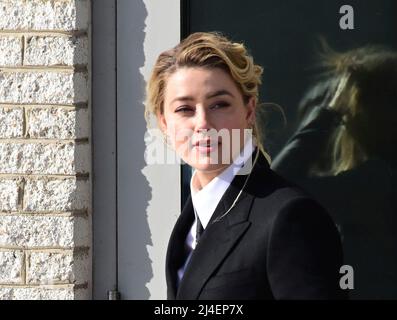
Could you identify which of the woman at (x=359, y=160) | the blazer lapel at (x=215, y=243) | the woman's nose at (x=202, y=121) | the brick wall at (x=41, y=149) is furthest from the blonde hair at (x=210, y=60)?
the woman at (x=359, y=160)

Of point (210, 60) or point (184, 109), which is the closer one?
point (210, 60)

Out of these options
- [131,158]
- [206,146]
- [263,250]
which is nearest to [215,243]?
[263,250]

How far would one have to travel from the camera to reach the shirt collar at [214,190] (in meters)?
2.81

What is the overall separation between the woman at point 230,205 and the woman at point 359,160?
1082mm

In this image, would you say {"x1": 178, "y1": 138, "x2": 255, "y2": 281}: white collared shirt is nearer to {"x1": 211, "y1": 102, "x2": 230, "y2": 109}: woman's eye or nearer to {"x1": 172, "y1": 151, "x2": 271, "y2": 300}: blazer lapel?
{"x1": 172, "y1": 151, "x2": 271, "y2": 300}: blazer lapel

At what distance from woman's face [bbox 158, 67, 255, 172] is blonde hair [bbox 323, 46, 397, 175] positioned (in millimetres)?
1202

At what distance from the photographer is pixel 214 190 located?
2.82 meters

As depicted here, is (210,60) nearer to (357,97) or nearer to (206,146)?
(206,146)

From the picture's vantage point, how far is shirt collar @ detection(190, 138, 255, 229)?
2.81 m

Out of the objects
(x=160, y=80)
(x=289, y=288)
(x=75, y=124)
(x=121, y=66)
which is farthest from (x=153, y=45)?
(x=289, y=288)

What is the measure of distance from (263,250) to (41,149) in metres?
1.61

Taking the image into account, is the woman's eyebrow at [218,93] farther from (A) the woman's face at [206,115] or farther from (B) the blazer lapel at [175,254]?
(B) the blazer lapel at [175,254]

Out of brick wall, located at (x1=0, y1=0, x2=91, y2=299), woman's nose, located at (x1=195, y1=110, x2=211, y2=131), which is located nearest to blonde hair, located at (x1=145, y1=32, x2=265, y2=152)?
woman's nose, located at (x1=195, y1=110, x2=211, y2=131)

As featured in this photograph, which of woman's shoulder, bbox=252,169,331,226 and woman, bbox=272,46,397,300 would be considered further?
woman, bbox=272,46,397,300
